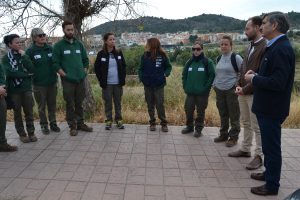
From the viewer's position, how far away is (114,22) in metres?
8.61

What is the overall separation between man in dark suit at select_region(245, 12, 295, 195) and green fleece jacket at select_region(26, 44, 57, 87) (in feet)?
12.7

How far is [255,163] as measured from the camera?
5.48 metres

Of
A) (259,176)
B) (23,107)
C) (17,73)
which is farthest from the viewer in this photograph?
(23,107)

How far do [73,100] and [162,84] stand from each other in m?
1.72

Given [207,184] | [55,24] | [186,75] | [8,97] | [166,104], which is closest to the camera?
[207,184]

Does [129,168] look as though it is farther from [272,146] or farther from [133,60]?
[133,60]

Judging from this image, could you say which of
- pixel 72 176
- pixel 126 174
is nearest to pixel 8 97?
pixel 72 176

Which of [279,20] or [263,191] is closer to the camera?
[279,20]

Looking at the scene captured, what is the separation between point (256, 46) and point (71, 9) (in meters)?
4.67

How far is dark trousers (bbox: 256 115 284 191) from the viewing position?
14.4 feet

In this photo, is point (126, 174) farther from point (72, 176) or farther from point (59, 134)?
point (59, 134)

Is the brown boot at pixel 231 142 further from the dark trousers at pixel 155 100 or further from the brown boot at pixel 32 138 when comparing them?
the brown boot at pixel 32 138

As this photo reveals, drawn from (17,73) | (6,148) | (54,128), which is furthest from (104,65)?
(6,148)

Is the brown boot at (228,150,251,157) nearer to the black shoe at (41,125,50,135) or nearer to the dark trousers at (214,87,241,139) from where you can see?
the dark trousers at (214,87,241,139)
